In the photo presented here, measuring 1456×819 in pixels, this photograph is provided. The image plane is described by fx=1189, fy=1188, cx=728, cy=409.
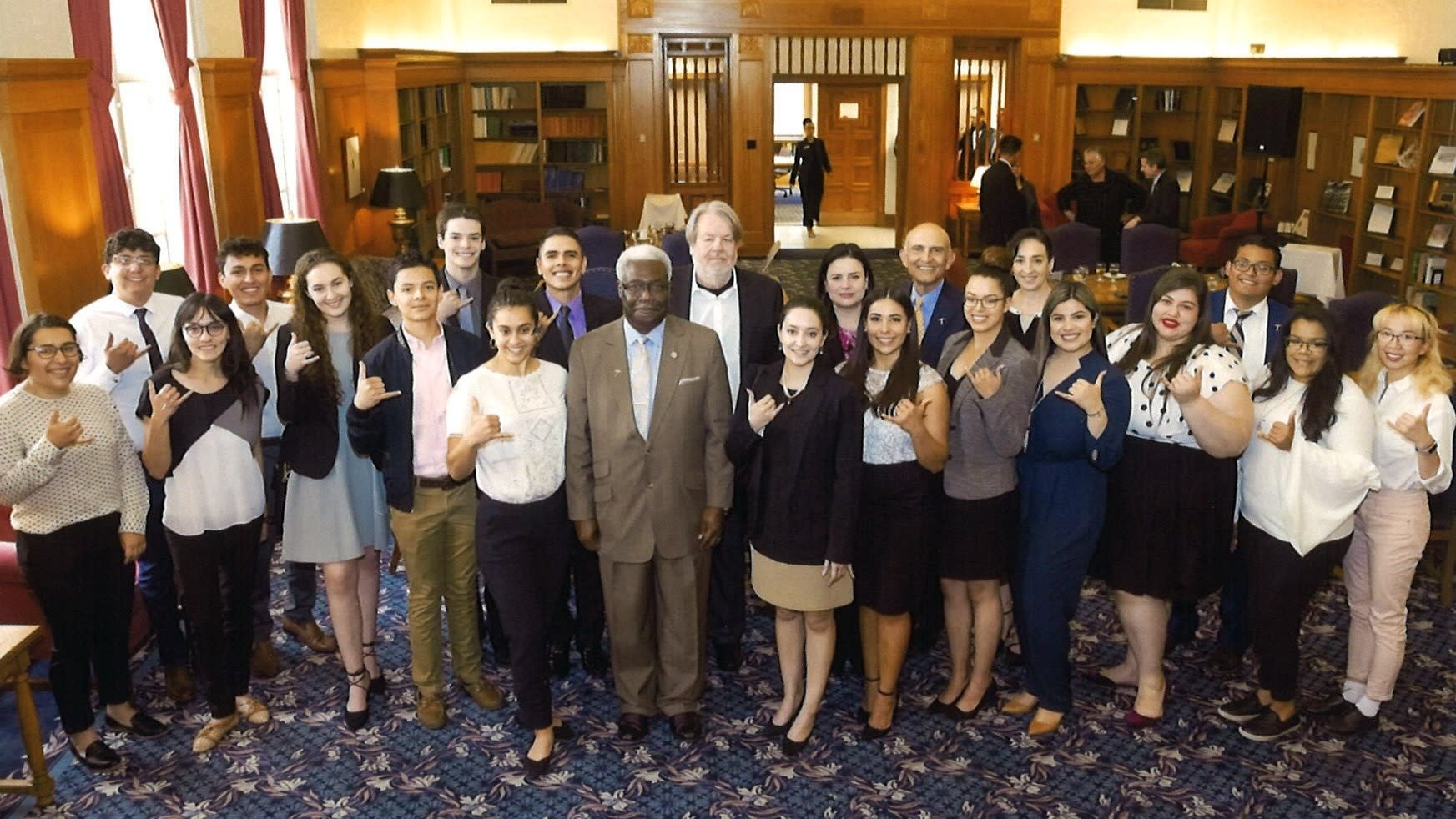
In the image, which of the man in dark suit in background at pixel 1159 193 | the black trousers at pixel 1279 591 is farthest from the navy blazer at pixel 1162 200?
the black trousers at pixel 1279 591

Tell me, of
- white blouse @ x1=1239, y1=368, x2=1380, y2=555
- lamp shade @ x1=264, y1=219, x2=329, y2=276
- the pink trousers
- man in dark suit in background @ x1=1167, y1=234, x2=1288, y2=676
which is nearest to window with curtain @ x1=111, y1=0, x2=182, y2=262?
lamp shade @ x1=264, y1=219, x2=329, y2=276

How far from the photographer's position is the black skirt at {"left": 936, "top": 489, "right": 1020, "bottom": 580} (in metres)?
4.24

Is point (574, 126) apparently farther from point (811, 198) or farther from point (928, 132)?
point (928, 132)

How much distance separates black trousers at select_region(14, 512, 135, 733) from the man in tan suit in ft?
5.40

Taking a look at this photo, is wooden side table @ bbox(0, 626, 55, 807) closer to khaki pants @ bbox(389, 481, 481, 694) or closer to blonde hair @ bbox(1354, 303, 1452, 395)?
khaki pants @ bbox(389, 481, 481, 694)

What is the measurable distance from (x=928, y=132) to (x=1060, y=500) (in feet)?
41.0

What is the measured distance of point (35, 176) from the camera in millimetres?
5434

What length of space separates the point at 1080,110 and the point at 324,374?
44.9 ft

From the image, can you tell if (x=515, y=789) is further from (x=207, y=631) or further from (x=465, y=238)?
(x=465, y=238)

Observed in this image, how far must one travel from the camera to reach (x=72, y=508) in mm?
4004

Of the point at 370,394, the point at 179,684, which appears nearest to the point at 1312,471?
the point at 370,394

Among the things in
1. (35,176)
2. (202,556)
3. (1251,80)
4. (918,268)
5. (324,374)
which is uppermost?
(1251,80)

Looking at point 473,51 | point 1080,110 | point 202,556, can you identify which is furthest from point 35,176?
point 1080,110

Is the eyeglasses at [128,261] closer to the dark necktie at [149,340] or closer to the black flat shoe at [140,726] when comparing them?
the dark necktie at [149,340]
